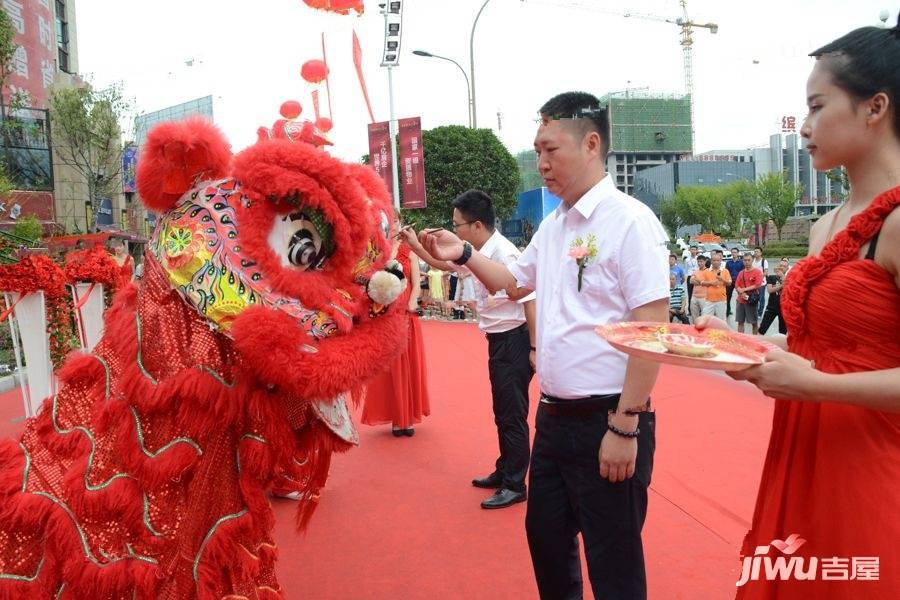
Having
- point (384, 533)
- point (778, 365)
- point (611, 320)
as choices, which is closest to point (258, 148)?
point (611, 320)

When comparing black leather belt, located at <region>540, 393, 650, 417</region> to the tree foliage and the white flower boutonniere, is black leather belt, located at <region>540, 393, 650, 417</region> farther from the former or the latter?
the tree foliage

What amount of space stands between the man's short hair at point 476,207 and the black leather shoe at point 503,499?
1.59 m

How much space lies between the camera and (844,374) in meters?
1.21

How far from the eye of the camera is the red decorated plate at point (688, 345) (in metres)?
1.23

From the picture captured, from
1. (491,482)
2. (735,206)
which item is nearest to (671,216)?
(735,206)

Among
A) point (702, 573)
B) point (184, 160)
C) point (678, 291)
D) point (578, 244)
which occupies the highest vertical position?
point (184, 160)

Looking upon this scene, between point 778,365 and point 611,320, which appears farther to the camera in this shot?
point 611,320

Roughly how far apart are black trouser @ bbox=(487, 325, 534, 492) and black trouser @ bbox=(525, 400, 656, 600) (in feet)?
5.43

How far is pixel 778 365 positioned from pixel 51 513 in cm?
165

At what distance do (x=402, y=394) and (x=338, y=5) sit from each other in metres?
2.97

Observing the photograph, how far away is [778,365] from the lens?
1.21 metres

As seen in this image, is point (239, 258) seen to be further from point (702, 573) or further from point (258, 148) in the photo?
point (702, 573)

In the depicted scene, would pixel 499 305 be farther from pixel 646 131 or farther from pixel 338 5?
pixel 646 131

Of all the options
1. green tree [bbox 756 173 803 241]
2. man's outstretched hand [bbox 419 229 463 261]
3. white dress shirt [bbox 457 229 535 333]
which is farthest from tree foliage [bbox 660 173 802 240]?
man's outstretched hand [bbox 419 229 463 261]
